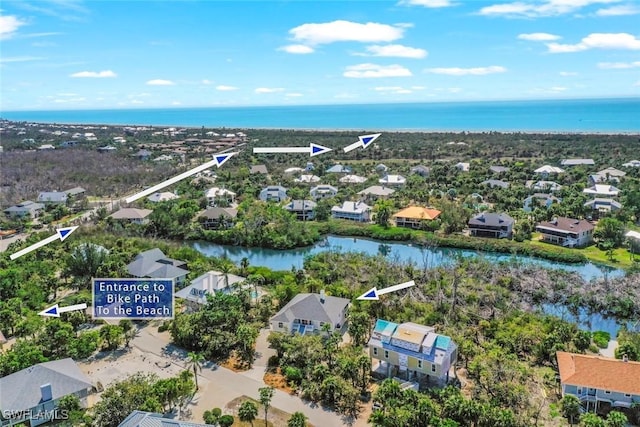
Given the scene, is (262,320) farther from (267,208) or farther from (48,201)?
(48,201)

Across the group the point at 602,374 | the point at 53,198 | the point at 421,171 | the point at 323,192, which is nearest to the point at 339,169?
the point at 421,171

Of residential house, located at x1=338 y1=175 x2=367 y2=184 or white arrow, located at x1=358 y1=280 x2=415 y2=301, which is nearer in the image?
white arrow, located at x1=358 y1=280 x2=415 y2=301

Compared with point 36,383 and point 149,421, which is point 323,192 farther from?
point 149,421

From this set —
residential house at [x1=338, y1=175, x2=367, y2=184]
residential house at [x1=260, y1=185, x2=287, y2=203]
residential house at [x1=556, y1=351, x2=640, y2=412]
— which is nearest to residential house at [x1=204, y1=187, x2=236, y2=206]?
residential house at [x1=260, y1=185, x2=287, y2=203]

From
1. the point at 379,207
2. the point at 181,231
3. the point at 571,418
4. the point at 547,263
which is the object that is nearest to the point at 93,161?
the point at 181,231

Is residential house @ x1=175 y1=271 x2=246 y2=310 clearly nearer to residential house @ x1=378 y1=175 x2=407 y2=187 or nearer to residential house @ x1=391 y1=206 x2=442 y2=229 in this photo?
residential house @ x1=391 y1=206 x2=442 y2=229

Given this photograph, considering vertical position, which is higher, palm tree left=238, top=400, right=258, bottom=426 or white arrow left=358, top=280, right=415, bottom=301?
white arrow left=358, top=280, right=415, bottom=301

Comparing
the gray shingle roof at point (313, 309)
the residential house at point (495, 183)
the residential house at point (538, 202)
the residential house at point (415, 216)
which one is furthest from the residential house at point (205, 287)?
the residential house at point (495, 183)
